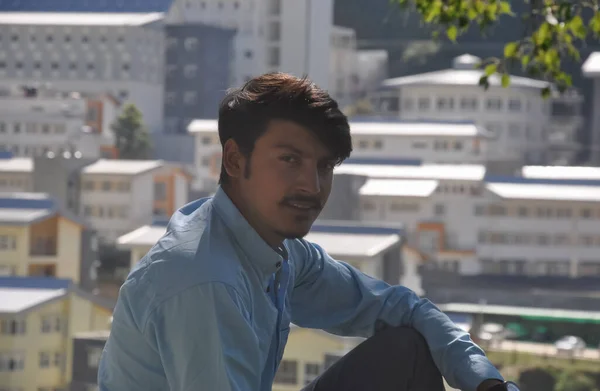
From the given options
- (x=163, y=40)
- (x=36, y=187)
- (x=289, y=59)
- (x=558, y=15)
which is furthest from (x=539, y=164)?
(x=558, y=15)

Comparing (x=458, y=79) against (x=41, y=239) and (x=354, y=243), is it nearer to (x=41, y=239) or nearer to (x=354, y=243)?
(x=354, y=243)

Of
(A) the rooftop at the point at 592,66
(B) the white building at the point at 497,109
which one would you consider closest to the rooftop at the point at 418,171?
(B) the white building at the point at 497,109

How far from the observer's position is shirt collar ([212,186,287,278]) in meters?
0.78

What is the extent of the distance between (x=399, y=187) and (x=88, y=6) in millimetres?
7471

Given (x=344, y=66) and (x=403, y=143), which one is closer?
(x=403, y=143)

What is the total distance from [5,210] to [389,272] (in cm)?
377

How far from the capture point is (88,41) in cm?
2109

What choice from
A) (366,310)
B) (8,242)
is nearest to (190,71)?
(8,242)

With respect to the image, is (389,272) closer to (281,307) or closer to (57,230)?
(57,230)

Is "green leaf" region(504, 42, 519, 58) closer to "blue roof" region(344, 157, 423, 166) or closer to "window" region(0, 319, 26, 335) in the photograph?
"window" region(0, 319, 26, 335)

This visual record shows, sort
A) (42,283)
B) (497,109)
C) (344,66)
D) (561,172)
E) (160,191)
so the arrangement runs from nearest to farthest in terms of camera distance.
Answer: (42,283) < (160,191) < (561,172) < (497,109) < (344,66)

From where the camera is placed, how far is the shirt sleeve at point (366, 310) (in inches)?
34.0

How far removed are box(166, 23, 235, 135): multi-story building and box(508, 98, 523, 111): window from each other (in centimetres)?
426

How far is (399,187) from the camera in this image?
52.5 ft
